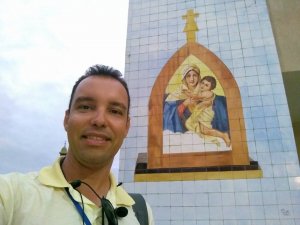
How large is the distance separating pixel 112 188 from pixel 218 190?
265 cm

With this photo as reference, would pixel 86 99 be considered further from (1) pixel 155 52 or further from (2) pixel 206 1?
(2) pixel 206 1

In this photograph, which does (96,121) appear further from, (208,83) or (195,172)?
(208,83)

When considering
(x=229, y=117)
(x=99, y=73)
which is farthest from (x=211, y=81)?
(x=99, y=73)

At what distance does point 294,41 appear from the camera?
4023 millimetres

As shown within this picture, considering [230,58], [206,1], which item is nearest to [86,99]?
[230,58]

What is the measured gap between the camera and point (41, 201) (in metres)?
0.68

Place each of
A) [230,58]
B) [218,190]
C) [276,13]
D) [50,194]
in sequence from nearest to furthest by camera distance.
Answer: [50,194] → [218,190] → [230,58] → [276,13]

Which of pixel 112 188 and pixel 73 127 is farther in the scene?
pixel 112 188

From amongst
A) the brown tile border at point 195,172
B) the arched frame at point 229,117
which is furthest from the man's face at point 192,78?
the brown tile border at point 195,172

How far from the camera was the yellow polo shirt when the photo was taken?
24.8 inches

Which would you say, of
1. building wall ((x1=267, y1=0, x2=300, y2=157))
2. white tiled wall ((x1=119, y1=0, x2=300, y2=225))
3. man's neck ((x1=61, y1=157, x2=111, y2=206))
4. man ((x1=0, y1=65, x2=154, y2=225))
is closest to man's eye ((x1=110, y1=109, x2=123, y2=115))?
man ((x1=0, y1=65, x2=154, y2=225))

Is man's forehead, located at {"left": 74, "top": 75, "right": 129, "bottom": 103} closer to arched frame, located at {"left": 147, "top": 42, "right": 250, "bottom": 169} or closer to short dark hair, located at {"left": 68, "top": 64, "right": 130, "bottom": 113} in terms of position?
short dark hair, located at {"left": 68, "top": 64, "right": 130, "bottom": 113}

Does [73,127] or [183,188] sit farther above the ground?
[183,188]

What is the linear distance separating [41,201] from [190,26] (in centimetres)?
407
